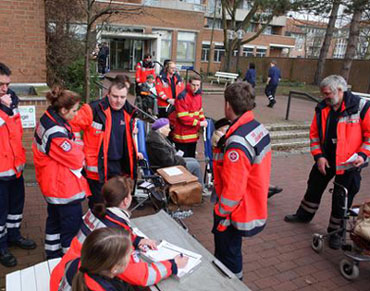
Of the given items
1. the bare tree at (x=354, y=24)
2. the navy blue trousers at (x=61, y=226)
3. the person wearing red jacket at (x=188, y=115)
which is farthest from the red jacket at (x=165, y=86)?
the bare tree at (x=354, y=24)

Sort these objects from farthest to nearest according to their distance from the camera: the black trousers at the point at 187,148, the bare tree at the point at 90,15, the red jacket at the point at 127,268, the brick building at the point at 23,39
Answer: the bare tree at the point at 90,15 → the brick building at the point at 23,39 → the black trousers at the point at 187,148 → the red jacket at the point at 127,268

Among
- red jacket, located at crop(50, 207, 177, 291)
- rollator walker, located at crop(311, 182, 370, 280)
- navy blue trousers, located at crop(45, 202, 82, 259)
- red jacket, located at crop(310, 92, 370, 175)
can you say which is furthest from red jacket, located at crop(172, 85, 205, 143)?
red jacket, located at crop(50, 207, 177, 291)

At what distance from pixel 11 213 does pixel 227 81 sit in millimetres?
18329

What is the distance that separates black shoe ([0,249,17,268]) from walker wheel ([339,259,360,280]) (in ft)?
11.7

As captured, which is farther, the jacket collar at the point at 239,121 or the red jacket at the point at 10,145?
the red jacket at the point at 10,145

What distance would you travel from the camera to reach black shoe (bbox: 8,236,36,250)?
3736mm

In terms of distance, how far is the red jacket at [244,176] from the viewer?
258 cm

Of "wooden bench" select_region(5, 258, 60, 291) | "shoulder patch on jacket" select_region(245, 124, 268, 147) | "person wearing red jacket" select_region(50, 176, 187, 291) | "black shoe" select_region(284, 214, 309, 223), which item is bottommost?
"black shoe" select_region(284, 214, 309, 223)

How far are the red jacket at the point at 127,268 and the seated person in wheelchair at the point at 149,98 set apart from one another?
285 inches

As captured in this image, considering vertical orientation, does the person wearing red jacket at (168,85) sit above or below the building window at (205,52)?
below

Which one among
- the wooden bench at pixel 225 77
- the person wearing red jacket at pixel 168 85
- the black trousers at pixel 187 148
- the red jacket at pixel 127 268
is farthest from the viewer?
the wooden bench at pixel 225 77

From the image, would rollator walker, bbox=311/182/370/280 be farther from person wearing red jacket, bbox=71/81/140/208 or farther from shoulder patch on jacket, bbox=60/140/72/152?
shoulder patch on jacket, bbox=60/140/72/152

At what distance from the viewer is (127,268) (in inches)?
80.4

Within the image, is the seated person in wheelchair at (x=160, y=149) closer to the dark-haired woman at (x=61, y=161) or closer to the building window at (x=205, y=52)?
the dark-haired woman at (x=61, y=161)
